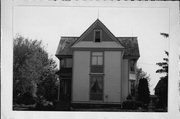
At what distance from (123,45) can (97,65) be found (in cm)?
51

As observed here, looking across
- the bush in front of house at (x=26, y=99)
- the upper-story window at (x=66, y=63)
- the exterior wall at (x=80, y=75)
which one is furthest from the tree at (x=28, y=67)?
the exterior wall at (x=80, y=75)

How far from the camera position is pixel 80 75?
5512mm

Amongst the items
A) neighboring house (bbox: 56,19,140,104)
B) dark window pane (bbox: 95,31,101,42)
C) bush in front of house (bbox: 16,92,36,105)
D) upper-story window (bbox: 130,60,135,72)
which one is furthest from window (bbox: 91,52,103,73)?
bush in front of house (bbox: 16,92,36,105)

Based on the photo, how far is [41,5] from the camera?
5527 mm

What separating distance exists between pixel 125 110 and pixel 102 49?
3.33ft

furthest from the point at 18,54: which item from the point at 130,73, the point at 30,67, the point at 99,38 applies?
the point at 130,73

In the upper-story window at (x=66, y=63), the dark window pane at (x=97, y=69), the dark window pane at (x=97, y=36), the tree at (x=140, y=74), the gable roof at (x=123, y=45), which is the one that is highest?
the dark window pane at (x=97, y=36)

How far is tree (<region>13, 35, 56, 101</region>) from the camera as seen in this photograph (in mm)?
5531

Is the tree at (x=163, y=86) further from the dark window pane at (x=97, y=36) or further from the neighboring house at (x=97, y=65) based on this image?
the dark window pane at (x=97, y=36)

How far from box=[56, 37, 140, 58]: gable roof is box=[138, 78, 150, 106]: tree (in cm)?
41

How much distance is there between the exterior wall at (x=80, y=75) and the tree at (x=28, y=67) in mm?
359

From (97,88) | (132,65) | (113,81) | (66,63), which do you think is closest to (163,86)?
(132,65)

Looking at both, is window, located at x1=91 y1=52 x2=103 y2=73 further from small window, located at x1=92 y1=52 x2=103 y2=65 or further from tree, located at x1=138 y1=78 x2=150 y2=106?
tree, located at x1=138 y1=78 x2=150 y2=106

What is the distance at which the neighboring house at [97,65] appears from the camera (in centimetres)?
548
